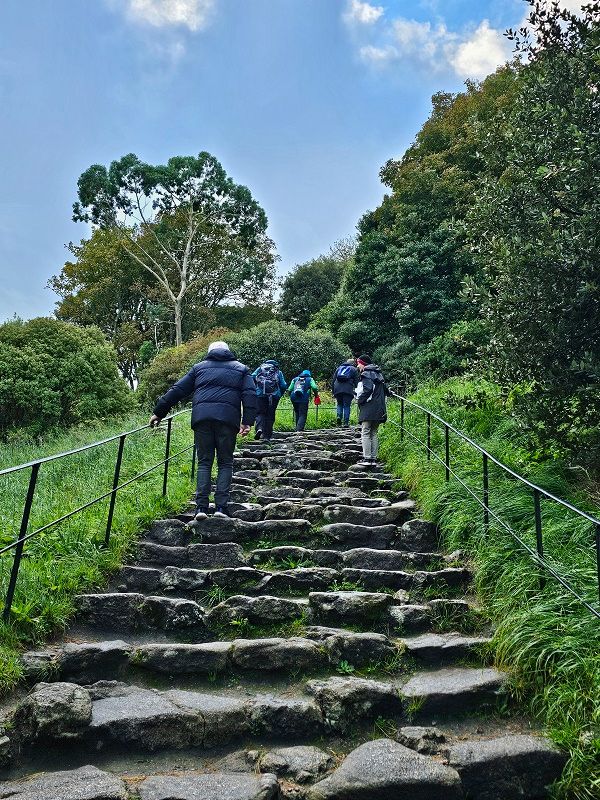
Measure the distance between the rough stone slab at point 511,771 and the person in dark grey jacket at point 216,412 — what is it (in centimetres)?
381

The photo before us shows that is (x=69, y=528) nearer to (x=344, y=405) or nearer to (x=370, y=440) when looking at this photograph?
(x=370, y=440)

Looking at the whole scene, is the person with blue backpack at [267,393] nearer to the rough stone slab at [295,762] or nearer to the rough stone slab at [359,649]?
the rough stone slab at [359,649]

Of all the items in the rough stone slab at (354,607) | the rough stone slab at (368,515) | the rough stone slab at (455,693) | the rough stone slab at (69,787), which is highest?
the rough stone slab at (368,515)

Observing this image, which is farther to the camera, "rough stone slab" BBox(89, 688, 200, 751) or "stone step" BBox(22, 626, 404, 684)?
"stone step" BBox(22, 626, 404, 684)

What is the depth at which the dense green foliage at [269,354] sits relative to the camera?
74.2ft

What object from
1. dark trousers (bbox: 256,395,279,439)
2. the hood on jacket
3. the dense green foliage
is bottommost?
dark trousers (bbox: 256,395,279,439)

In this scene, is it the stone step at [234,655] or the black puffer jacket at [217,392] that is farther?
the black puffer jacket at [217,392]

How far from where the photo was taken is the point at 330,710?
147 inches

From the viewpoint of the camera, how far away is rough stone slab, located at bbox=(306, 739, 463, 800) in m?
3.07

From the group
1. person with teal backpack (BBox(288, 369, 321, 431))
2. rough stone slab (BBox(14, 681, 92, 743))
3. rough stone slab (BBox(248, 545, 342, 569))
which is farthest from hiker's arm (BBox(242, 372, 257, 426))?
person with teal backpack (BBox(288, 369, 321, 431))

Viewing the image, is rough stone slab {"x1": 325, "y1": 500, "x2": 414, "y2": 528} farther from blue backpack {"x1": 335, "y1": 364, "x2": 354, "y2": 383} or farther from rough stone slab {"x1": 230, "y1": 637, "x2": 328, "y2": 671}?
blue backpack {"x1": 335, "y1": 364, "x2": 354, "y2": 383}

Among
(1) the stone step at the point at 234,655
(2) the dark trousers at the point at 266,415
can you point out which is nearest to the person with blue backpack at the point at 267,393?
(2) the dark trousers at the point at 266,415

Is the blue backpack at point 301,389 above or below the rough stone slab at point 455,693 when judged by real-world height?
above

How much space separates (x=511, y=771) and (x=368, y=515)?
353 centimetres
